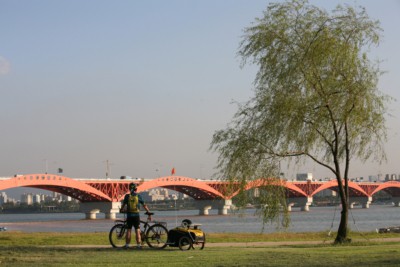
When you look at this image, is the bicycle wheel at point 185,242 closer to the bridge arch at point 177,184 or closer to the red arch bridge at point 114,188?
the red arch bridge at point 114,188

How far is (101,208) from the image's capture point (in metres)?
107

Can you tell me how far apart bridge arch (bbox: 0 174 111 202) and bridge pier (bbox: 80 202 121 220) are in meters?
1.01

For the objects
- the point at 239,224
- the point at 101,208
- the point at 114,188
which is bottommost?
the point at 239,224

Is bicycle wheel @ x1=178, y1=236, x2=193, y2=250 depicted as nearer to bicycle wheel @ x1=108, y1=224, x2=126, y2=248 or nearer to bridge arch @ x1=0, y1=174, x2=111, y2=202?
bicycle wheel @ x1=108, y1=224, x2=126, y2=248

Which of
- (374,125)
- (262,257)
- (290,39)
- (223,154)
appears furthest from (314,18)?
(262,257)

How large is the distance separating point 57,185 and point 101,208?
614 inches

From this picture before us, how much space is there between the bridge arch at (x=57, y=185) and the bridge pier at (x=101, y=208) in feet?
3.32

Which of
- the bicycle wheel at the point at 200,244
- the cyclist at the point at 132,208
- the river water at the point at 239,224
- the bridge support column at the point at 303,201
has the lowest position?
the river water at the point at 239,224

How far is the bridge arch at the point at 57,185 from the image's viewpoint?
8800 cm

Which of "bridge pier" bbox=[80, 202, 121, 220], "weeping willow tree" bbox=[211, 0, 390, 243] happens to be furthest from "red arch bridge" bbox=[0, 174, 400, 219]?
"weeping willow tree" bbox=[211, 0, 390, 243]

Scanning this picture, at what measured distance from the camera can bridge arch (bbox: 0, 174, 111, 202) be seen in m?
88.0

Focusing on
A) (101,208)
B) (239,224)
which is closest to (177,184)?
(101,208)

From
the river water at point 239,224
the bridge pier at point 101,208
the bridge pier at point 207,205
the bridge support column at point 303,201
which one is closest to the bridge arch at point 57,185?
the bridge pier at point 101,208

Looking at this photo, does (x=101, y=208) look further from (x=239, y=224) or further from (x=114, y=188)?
(x=239, y=224)
